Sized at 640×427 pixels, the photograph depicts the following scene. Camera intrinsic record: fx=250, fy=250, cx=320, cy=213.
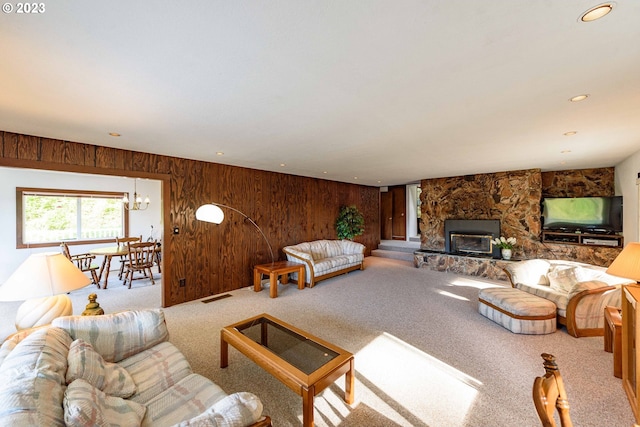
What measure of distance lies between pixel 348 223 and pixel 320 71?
5.78 metres

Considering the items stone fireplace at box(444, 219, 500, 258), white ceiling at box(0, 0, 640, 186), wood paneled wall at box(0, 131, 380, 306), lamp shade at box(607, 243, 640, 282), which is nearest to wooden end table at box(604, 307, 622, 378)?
lamp shade at box(607, 243, 640, 282)

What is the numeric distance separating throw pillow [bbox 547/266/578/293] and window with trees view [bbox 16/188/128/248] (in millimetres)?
9109

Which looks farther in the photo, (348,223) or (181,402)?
(348,223)

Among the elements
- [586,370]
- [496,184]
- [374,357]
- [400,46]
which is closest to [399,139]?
[400,46]

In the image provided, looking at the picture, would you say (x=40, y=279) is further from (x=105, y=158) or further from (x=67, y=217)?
(x=67, y=217)

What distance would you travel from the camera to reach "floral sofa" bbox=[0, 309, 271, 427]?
0.98 m

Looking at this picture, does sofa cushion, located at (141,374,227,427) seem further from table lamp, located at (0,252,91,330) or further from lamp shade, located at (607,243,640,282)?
lamp shade, located at (607,243,640,282)

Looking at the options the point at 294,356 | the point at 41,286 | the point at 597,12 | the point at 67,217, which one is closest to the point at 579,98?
the point at 597,12

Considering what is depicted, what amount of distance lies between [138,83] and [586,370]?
14.6ft

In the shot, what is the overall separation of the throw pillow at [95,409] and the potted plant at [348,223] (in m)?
6.04

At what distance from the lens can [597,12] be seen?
3.81ft

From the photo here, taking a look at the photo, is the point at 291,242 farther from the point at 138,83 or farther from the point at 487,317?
the point at 138,83

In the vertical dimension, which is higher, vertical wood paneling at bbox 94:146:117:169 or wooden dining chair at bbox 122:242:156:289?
Result: vertical wood paneling at bbox 94:146:117:169

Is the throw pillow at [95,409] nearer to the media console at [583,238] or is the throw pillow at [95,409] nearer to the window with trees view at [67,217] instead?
the window with trees view at [67,217]
